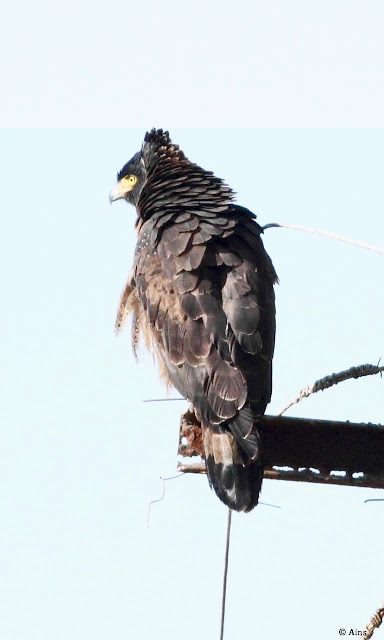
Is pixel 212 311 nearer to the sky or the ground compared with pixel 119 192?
nearer to the ground

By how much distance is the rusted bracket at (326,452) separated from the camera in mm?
5332

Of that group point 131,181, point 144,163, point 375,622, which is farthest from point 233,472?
point 131,181

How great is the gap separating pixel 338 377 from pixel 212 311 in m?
0.75

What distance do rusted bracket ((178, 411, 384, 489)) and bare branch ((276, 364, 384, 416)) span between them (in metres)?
0.37

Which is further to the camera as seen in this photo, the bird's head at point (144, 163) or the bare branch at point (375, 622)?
the bird's head at point (144, 163)

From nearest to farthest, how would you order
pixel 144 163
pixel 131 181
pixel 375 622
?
1. pixel 375 622
2. pixel 144 163
3. pixel 131 181

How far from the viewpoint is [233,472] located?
5.27 meters

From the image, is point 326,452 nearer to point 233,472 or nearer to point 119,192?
point 233,472

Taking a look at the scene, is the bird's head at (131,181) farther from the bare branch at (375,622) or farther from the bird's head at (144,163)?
the bare branch at (375,622)

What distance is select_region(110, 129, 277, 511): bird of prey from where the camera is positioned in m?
5.37

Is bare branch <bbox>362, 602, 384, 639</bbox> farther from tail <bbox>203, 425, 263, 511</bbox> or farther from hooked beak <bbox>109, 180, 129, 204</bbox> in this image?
hooked beak <bbox>109, 180, 129, 204</bbox>

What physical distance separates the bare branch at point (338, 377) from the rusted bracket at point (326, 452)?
37 cm

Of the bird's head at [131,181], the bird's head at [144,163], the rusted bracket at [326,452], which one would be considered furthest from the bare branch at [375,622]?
the bird's head at [131,181]

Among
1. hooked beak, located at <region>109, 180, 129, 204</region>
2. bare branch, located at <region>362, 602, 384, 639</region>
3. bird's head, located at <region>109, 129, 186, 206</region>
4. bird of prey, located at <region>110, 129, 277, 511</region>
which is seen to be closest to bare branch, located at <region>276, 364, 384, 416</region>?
bird of prey, located at <region>110, 129, 277, 511</region>
